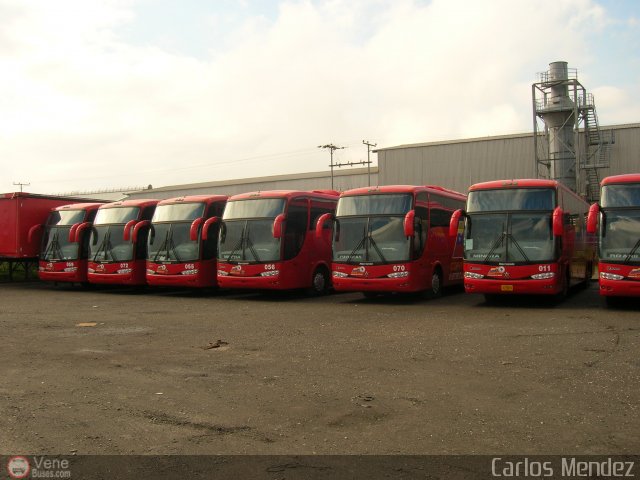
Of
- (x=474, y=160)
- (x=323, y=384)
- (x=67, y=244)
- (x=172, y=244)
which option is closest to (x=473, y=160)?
(x=474, y=160)

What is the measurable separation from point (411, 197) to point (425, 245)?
1.37 m

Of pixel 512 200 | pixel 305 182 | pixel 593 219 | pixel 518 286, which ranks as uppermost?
pixel 305 182

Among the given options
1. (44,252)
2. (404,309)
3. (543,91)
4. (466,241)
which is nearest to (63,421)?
(404,309)

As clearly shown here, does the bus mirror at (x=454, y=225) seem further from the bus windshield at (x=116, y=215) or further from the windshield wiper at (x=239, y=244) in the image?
the bus windshield at (x=116, y=215)

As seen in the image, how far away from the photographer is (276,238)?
18.6 metres

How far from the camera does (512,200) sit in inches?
645

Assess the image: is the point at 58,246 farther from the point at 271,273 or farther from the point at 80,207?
the point at 271,273

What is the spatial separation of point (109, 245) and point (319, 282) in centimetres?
723

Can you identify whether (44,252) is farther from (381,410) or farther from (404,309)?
(381,410)

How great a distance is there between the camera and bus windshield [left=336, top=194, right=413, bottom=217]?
17.6 m

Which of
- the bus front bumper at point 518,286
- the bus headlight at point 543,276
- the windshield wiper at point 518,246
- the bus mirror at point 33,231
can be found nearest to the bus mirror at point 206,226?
the bus front bumper at point 518,286

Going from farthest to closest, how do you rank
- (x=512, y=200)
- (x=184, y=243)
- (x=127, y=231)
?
(x=127, y=231) → (x=184, y=243) → (x=512, y=200)

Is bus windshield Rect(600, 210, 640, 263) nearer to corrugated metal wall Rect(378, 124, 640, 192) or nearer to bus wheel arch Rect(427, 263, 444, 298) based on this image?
bus wheel arch Rect(427, 263, 444, 298)

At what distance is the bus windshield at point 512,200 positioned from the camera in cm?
1617
